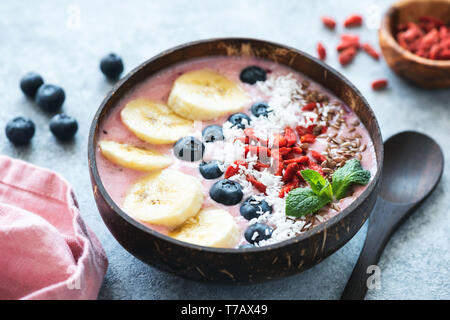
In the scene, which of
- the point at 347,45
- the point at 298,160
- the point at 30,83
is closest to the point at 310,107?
the point at 298,160

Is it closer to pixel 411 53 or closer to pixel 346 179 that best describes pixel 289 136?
pixel 346 179

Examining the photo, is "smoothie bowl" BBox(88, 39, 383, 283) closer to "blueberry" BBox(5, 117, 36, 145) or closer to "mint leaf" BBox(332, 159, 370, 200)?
"mint leaf" BBox(332, 159, 370, 200)

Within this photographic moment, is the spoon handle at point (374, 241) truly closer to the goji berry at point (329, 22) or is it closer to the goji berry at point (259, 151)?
the goji berry at point (259, 151)

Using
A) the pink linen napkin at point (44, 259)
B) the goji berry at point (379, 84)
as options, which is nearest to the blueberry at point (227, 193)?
the pink linen napkin at point (44, 259)

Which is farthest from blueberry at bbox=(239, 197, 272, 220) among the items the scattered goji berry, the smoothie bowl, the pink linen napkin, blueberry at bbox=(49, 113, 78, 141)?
blueberry at bbox=(49, 113, 78, 141)

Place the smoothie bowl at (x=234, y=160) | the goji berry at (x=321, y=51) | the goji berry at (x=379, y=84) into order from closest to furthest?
the smoothie bowl at (x=234, y=160) < the goji berry at (x=379, y=84) < the goji berry at (x=321, y=51)

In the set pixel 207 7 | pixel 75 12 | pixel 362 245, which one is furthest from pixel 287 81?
pixel 75 12
